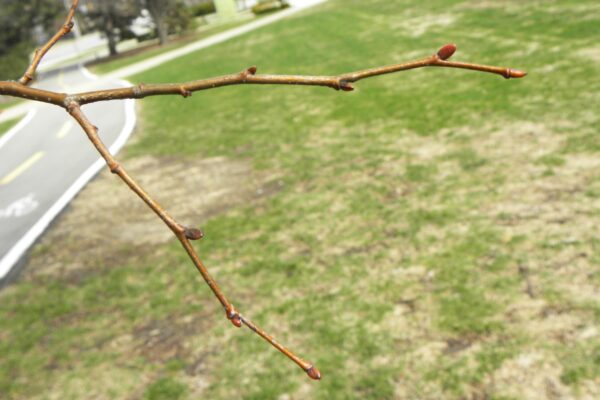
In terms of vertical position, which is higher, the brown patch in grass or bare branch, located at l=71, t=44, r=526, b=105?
bare branch, located at l=71, t=44, r=526, b=105

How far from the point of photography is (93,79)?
24.0m

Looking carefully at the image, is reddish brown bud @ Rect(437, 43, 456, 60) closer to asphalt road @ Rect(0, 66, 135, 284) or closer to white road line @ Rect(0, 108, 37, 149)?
asphalt road @ Rect(0, 66, 135, 284)

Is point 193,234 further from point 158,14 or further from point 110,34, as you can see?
point 110,34

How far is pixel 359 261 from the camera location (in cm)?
491

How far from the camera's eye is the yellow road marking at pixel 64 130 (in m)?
13.1

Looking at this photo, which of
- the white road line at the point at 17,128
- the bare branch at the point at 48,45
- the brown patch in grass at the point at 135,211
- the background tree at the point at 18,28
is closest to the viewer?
the bare branch at the point at 48,45

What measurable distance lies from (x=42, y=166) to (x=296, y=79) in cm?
1111

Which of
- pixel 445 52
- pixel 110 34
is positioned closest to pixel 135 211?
pixel 445 52

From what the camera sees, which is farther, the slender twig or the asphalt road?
the asphalt road

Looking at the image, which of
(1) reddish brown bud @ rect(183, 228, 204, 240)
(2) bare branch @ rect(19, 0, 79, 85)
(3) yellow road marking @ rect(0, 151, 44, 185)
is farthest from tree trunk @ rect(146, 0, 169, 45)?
(1) reddish brown bud @ rect(183, 228, 204, 240)

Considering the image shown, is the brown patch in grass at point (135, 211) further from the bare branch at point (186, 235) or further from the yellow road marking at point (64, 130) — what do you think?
the bare branch at point (186, 235)

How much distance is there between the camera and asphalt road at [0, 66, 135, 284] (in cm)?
759

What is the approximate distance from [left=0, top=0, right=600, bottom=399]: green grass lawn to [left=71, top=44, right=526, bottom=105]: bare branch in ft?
9.93

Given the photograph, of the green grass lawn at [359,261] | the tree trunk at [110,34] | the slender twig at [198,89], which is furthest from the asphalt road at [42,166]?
the tree trunk at [110,34]
